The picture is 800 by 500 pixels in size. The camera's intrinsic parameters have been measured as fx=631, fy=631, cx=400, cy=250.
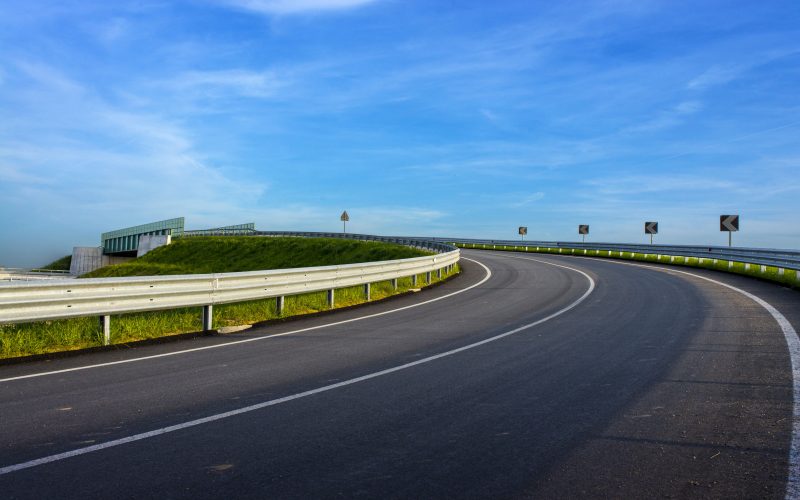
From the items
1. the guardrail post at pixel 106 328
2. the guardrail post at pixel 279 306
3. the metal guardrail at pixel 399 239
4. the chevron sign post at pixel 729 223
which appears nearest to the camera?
the guardrail post at pixel 106 328

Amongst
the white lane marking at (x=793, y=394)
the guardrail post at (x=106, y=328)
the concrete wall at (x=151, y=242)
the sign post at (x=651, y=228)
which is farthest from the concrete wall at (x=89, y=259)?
the white lane marking at (x=793, y=394)

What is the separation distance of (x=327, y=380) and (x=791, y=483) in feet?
14.4

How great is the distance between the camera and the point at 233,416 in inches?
215

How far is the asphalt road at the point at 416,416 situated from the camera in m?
3.94

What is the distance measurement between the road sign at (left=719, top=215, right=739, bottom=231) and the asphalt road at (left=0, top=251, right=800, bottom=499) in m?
24.1

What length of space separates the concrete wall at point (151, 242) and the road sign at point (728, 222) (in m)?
60.7

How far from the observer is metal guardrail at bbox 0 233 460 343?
A: 8.92m

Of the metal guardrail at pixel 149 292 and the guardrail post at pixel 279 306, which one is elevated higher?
the metal guardrail at pixel 149 292

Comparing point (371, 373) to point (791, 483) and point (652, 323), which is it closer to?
point (791, 483)

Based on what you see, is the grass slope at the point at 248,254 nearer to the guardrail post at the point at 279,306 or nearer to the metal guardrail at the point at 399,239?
the metal guardrail at the point at 399,239

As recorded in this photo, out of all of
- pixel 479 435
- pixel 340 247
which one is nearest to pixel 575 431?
pixel 479 435

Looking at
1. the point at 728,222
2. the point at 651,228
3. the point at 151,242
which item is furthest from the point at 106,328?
Result: the point at 151,242

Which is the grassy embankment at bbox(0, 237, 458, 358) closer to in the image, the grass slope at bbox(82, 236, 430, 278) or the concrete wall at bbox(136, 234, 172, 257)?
the grass slope at bbox(82, 236, 430, 278)

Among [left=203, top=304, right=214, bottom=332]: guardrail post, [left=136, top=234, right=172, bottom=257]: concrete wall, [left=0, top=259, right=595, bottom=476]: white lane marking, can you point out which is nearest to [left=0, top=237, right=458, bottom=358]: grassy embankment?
[left=203, top=304, right=214, bottom=332]: guardrail post
